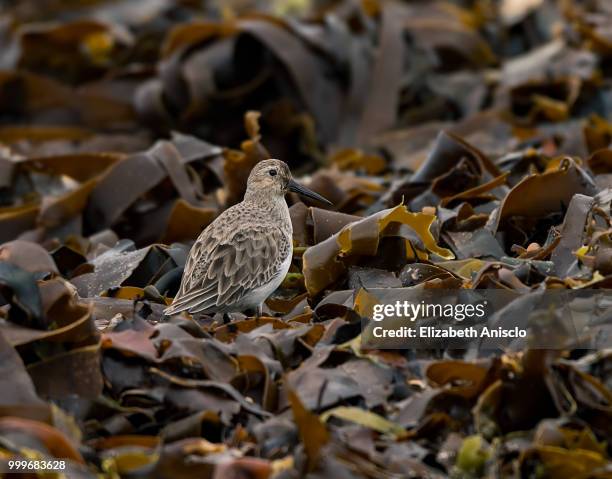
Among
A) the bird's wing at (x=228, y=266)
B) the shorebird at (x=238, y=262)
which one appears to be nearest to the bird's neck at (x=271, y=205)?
the shorebird at (x=238, y=262)

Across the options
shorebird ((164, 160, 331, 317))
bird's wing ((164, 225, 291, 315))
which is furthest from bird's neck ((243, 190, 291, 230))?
bird's wing ((164, 225, 291, 315))

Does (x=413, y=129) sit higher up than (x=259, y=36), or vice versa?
(x=259, y=36)

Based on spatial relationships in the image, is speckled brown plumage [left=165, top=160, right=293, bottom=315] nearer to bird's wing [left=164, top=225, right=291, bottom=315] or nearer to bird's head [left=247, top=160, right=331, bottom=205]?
bird's wing [left=164, top=225, right=291, bottom=315]

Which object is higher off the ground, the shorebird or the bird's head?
the bird's head

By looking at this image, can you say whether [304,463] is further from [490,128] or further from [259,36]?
[259,36]

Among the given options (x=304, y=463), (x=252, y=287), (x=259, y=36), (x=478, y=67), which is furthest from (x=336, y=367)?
(x=478, y=67)

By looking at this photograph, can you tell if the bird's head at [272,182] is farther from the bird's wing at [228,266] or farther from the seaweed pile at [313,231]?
the bird's wing at [228,266]

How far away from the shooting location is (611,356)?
2.83 meters

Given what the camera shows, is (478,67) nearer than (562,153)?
No

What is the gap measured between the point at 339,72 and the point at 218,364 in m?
3.85

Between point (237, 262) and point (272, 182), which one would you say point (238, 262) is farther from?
point (272, 182)

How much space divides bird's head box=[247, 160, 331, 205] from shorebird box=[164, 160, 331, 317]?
→ 100 mm

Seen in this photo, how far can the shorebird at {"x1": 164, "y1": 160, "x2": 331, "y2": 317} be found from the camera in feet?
12.4

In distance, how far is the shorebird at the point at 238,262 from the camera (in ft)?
12.4
